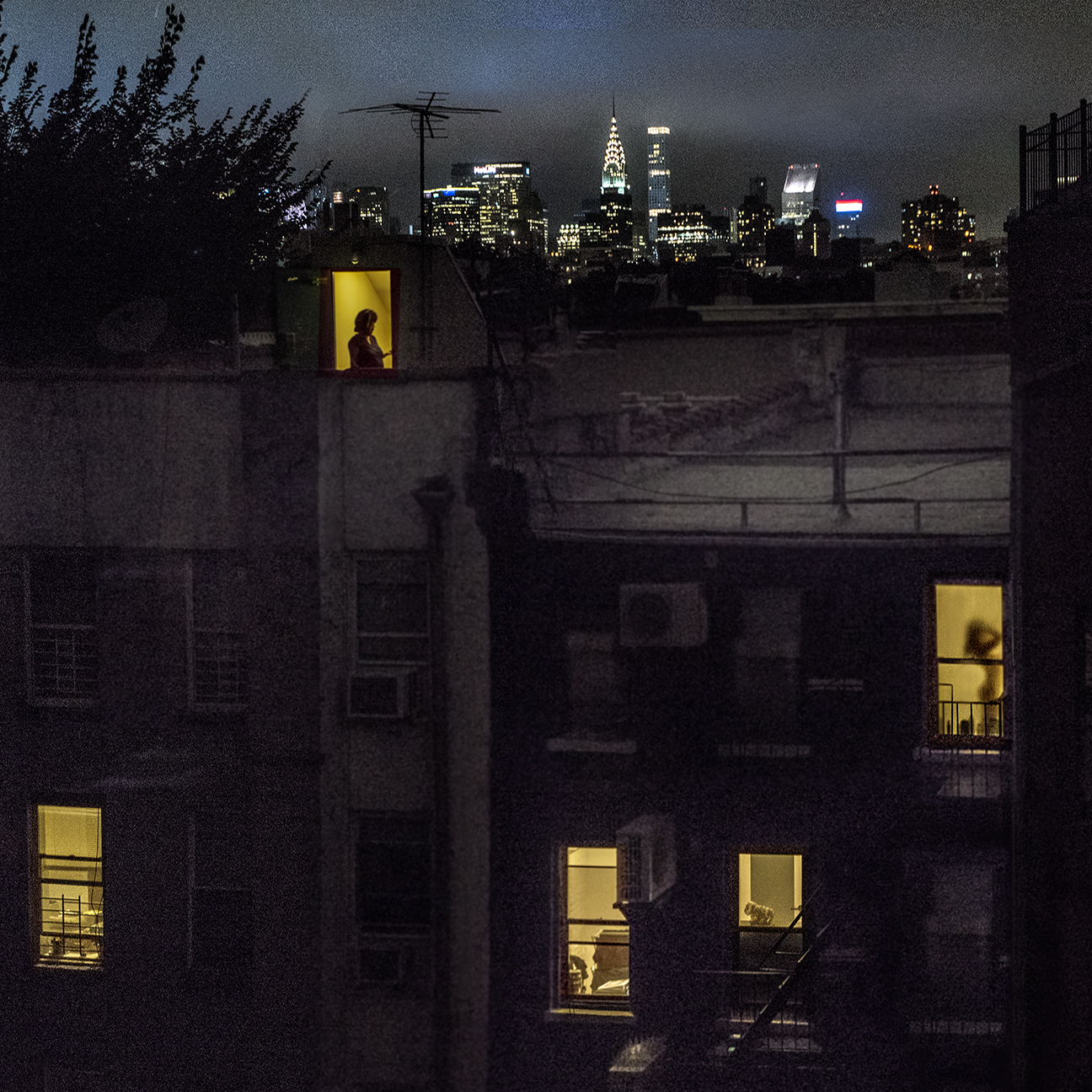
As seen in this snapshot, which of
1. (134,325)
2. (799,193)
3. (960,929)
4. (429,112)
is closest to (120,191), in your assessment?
(134,325)

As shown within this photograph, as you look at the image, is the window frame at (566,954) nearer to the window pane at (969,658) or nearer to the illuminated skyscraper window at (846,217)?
the window pane at (969,658)

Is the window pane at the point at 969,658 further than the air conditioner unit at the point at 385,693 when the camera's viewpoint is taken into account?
No

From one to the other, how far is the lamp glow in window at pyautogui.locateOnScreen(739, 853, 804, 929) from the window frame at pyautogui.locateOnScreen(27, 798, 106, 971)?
156 cm

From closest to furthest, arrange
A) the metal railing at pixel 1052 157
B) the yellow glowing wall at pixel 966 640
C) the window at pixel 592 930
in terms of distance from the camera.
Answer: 1. the metal railing at pixel 1052 157
2. the yellow glowing wall at pixel 966 640
3. the window at pixel 592 930

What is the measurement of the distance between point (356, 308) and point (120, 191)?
0.69 m

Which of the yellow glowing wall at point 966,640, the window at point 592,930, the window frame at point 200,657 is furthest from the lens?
the window frame at point 200,657

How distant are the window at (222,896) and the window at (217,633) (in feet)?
1.00

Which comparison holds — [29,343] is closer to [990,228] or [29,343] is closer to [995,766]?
[990,228]

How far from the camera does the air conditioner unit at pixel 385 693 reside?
3148 millimetres

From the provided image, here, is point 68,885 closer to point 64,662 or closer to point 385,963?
point 64,662

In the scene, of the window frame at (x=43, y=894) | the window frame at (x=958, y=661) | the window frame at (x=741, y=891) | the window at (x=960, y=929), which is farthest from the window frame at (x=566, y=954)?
the window frame at (x=43, y=894)

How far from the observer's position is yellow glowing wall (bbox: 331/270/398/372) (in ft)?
10.4

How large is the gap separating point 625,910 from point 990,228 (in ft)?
5.68

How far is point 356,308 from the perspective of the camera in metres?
3.20
